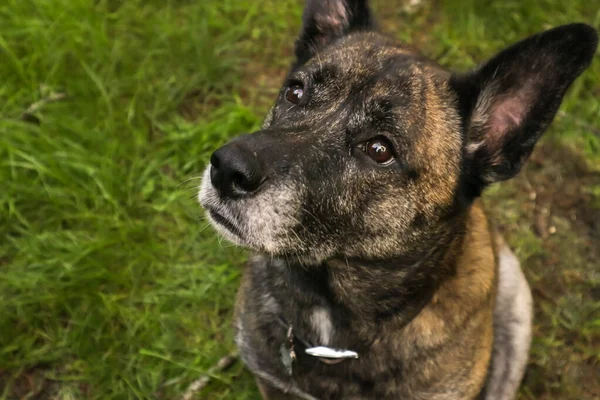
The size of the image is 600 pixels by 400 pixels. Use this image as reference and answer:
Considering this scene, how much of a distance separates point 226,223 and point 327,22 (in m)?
1.17

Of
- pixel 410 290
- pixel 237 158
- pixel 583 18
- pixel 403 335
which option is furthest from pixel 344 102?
pixel 583 18

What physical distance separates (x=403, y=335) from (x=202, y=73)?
2.74 m

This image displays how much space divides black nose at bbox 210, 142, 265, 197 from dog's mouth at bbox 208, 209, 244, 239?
16 cm

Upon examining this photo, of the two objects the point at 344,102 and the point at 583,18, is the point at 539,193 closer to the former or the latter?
the point at 583,18

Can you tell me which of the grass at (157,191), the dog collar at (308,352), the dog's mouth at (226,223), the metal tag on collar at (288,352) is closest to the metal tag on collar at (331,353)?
the dog collar at (308,352)

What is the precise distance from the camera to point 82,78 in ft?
14.0

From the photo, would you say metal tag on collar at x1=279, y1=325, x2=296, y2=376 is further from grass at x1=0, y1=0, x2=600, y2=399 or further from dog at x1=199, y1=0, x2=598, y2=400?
grass at x1=0, y1=0, x2=600, y2=399

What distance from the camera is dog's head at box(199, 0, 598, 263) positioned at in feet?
7.05

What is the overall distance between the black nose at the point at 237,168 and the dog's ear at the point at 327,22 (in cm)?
91

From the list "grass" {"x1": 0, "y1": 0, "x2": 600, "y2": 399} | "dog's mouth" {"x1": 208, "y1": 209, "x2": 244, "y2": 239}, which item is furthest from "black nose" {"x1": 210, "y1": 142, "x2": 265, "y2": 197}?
"grass" {"x1": 0, "y1": 0, "x2": 600, "y2": 399}

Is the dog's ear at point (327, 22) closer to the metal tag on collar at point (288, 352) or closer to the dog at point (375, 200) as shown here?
the dog at point (375, 200)

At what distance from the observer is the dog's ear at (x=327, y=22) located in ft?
9.14

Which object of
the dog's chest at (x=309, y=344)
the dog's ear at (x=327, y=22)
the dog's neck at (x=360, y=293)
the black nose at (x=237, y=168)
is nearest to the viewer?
the black nose at (x=237, y=168)

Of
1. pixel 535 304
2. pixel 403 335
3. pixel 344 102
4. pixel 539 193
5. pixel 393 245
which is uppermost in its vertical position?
Answer: pixel 344 102
